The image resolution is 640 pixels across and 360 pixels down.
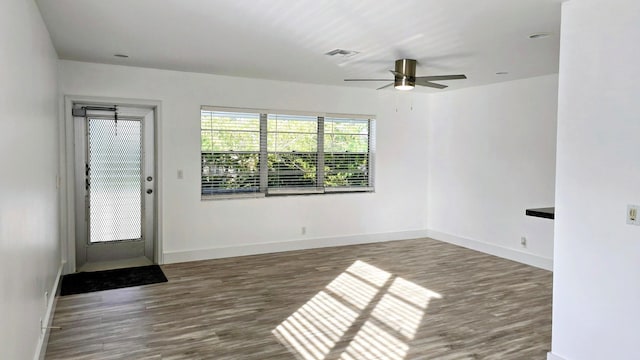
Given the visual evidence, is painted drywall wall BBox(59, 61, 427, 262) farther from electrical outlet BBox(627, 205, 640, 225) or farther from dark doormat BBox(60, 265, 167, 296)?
electrical outlet BBox(627, 205, 640, 225)

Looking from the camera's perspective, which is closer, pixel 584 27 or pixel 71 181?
pixel 584 27

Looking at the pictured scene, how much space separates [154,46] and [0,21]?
7.87 feet

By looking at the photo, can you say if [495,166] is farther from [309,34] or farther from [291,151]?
[309,34]

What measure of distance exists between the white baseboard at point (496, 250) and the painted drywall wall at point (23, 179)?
5248 millimetres

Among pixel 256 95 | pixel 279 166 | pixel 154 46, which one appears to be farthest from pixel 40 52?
pixel 279 166

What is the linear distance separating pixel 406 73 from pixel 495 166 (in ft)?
7.85

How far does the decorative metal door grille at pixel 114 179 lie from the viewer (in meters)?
5.38

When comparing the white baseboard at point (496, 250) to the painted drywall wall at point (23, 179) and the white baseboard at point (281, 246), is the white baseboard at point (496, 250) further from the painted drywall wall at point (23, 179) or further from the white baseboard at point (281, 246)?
the painted drywall wall at point (23, 179)

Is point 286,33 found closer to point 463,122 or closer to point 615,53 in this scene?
point 615,53

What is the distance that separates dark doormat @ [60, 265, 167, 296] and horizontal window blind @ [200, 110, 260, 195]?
1.24 m

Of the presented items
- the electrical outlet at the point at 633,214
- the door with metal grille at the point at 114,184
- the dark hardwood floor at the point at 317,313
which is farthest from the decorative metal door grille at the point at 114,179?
the electrical outlet at the point at 633,214

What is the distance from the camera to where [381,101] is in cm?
700

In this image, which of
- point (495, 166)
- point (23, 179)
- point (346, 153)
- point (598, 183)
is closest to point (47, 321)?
point (23, 179)

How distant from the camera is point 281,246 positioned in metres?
A: 6.34
